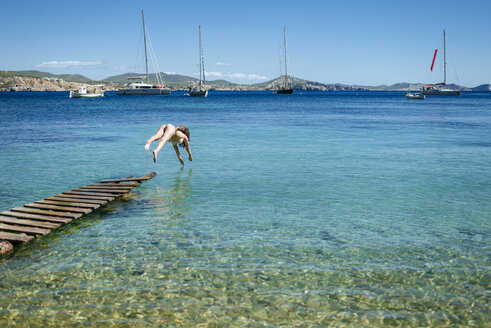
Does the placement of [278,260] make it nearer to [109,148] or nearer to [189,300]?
[189,300]

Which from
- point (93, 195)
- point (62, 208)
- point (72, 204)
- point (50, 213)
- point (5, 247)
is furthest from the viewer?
point (93, 195)

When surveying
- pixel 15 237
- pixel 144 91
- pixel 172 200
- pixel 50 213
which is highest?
pixel 144 91

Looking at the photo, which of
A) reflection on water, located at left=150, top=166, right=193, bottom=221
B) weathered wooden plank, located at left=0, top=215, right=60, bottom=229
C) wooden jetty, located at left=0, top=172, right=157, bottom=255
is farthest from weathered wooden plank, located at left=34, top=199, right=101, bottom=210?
reflection on water, located at left=150, top=166, right=193, bottom=221

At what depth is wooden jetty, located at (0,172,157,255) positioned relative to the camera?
855 cm

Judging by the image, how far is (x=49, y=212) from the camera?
Result: 10.1m

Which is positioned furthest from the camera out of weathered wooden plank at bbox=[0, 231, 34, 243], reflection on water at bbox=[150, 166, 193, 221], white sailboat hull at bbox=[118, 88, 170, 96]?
white sailboat hull at bbox=[118, 88, 170, 96]

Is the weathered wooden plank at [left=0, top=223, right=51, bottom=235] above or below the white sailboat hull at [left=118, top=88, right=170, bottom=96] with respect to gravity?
below

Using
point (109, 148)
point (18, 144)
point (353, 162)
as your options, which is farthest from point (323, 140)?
point (18, 144)

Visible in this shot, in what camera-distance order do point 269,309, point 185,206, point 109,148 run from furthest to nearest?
1. point 109,148
2. point 185,206
3. point 269,309

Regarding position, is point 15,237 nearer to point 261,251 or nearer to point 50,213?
point 50,213

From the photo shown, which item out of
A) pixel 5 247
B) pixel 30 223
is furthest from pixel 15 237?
pixel 30 223

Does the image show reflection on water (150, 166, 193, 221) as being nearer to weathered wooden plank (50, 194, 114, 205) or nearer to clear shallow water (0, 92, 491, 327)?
clear shallow water (0, 92, 491, 327)

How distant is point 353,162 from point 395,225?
32.9 feet

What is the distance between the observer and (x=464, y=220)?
1041 centimetres
